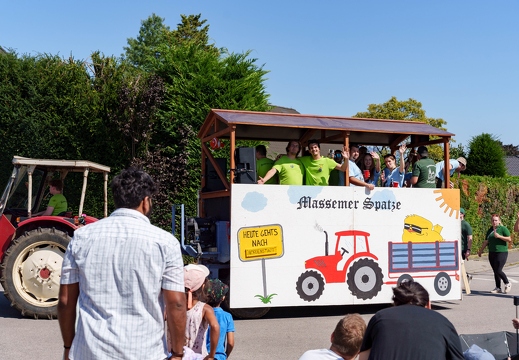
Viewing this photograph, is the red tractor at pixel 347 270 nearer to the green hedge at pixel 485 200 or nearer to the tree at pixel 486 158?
the green hedge at pixel 485 200

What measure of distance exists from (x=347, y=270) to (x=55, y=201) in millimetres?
4461

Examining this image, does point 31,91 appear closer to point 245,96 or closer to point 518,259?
point 245,96

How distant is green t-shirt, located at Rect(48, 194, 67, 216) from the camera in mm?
10055

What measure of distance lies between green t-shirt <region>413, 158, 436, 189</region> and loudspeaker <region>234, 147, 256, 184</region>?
2.88 metres

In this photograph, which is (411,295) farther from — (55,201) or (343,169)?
(55,201)

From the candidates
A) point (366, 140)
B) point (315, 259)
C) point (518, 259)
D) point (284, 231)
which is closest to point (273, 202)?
point (284, 231)

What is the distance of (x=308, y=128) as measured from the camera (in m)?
10.1

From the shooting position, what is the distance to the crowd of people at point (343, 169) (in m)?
10.1

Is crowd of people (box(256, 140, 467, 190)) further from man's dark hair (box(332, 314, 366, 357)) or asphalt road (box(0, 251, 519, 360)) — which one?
man's dark hair (box(332, 314, 366, 357))

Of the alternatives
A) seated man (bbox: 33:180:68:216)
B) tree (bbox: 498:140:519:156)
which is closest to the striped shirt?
seated man (bbox: 33:180:68:216)

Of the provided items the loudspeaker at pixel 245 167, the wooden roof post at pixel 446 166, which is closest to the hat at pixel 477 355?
the loudspeaker at pixel 245 167

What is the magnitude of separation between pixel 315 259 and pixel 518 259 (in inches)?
545

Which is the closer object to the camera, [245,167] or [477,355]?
[477,355]

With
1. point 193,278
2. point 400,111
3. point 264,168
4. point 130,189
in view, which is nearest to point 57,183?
point 264,168
